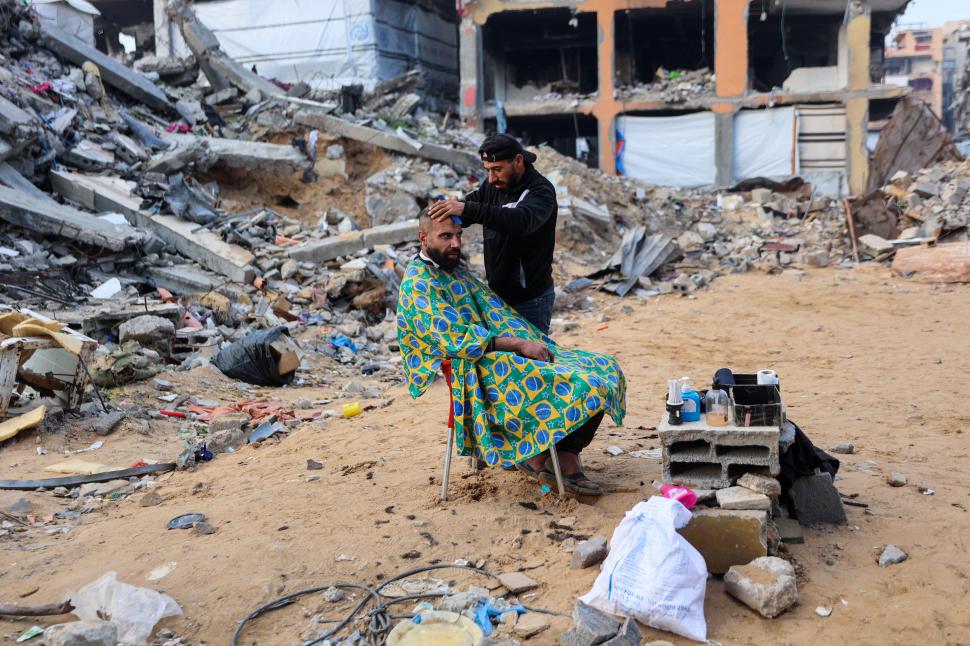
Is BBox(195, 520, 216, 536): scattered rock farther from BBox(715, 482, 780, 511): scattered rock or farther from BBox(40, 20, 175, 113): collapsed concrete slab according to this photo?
BBox(40, 20, 175, 113): collapsed concrete slab

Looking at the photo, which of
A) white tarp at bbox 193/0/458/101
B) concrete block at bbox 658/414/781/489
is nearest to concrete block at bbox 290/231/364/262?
concrete block at bbox 658/414/781/489

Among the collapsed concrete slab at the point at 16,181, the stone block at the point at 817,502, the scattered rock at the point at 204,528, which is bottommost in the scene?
the scattered rock at the point at 204,528

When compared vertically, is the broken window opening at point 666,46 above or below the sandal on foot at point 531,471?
above

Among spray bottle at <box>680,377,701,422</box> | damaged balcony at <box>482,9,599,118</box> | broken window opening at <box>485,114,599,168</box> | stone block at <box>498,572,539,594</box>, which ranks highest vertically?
damaged balcony at <box>482,9,599,118</box>

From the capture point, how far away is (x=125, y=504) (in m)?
4.49

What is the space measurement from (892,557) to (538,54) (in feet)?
73.2

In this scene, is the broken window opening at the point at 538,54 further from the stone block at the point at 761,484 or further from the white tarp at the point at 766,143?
the stone block at the point at 761,484

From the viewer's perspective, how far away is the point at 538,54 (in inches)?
940

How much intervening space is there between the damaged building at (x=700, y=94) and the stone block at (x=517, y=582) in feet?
60.1

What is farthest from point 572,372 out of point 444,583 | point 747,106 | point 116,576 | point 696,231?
point 747,106

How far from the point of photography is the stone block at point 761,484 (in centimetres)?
323

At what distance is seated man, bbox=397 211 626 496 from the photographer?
3.65 metres

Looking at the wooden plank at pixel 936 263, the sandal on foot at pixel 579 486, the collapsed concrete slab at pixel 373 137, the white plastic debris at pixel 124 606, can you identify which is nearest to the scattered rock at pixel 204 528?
the white plastic debris at pixel 124 606

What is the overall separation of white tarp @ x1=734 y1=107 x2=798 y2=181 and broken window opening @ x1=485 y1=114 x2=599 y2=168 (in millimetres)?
3986
